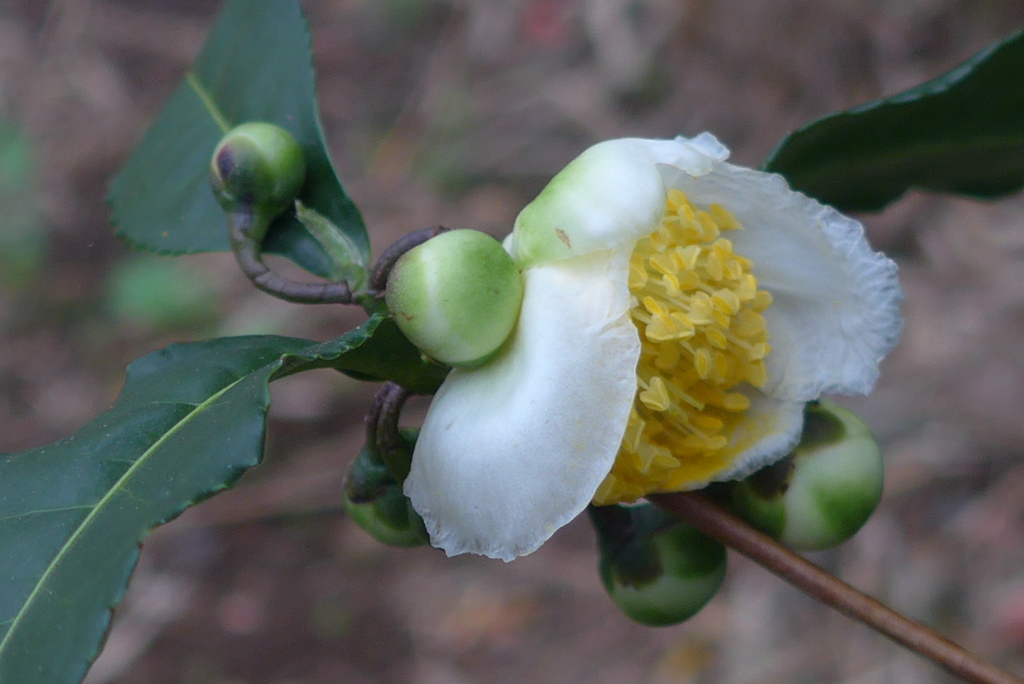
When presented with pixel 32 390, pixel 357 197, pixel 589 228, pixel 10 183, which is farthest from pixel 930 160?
pixel 10 183

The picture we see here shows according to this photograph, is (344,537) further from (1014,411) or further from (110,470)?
(110,470)

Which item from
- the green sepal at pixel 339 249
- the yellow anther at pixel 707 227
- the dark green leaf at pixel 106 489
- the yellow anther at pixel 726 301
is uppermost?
the dark green leaf at pixel 106 489

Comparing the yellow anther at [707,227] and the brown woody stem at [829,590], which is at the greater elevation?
the yellow anther at [707,227]

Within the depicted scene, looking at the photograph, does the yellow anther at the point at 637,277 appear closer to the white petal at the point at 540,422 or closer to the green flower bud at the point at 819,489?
the white petal at the point at 540,422

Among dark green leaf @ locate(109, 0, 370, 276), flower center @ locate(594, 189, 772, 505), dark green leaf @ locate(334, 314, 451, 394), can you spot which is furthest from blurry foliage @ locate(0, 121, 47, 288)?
flower center @ locate(594, 189, 772, 505)

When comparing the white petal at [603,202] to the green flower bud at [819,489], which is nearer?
the white petal at [603,202]

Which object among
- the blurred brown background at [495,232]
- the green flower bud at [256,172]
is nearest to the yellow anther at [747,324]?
the green flower bud at [256,172]

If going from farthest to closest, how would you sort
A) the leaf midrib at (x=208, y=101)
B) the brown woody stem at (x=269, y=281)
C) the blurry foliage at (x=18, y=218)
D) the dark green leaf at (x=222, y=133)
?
1. the blurry foliage at (x=18, y=218)
2. the leaf midrib at (x=208, y=101)
3. the dark green leaf at (x=222, y=133)
4. the brown woody stem at (x=269, y=281)

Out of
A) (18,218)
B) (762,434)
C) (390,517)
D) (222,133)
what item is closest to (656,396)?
(762,434)
